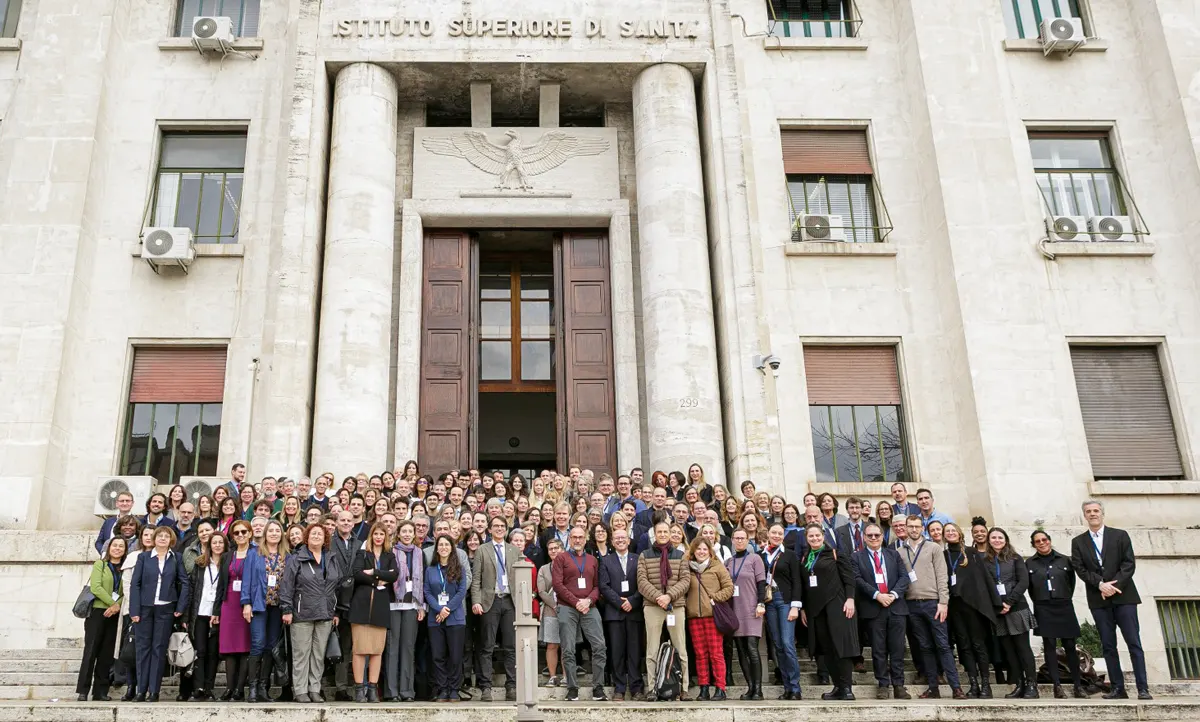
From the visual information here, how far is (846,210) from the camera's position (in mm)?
18516

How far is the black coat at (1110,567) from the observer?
10.8 metres

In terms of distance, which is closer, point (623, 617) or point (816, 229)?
point (623, 617)

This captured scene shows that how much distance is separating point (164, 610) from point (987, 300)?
A: 13.6m

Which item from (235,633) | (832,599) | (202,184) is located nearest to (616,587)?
(832,599)

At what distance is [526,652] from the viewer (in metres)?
8.36

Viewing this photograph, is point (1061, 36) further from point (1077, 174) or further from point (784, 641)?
point (784, 641)

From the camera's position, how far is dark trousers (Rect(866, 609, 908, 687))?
35.2 feet

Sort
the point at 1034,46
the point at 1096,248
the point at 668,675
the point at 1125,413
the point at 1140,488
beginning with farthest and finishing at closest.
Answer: the point at 1034,46
the point at 1096,248
the point at 1125,413
the point at 1140,488
the point at 668,675

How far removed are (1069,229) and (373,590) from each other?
14.1m

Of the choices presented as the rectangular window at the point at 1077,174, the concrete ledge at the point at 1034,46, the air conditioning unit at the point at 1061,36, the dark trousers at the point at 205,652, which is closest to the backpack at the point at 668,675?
the dark trousers at the point at 205,652

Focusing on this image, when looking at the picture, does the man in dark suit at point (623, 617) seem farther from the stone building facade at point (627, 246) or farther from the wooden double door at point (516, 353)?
the wooden double door at point (516, 353)

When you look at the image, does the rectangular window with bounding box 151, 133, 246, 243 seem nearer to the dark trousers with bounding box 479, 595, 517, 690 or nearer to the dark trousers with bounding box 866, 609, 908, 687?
the dark trousers with bounding box 479, 595, 517, 690

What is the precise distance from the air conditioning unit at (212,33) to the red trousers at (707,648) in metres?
14.2

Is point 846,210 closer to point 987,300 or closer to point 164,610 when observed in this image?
point 987,300
